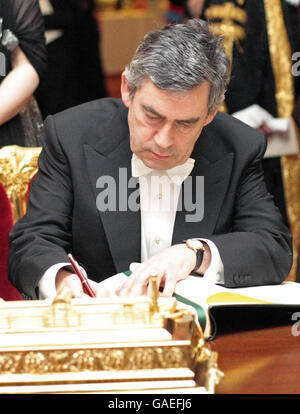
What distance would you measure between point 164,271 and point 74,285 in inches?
9.2

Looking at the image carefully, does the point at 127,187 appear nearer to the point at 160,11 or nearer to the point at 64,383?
the point at 64,383

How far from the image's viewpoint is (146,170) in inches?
94.0

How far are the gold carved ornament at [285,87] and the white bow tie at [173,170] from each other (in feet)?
4.64

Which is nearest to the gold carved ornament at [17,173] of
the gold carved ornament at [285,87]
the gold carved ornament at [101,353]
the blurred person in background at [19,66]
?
the blurred person in background at [19,66]

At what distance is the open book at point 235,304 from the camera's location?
6.12 ft

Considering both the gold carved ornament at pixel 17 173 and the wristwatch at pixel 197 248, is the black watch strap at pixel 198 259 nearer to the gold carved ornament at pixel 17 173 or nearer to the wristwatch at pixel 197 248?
the wristwatch at pixel 197 248

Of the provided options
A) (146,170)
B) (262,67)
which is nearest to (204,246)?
(146,170)

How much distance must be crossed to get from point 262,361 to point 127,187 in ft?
2.58

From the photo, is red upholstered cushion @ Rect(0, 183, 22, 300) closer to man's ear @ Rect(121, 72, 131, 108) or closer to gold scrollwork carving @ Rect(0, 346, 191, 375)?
man's ear @ Rect(121, 72, 131, 108)

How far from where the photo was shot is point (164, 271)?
2059 mm

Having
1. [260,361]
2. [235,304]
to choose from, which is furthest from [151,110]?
[260,361]

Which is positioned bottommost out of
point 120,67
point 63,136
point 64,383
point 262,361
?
point 120,67

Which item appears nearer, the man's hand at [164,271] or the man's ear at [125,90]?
the man's hand at [164,271]

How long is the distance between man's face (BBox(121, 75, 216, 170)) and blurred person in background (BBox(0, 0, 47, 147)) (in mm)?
743
